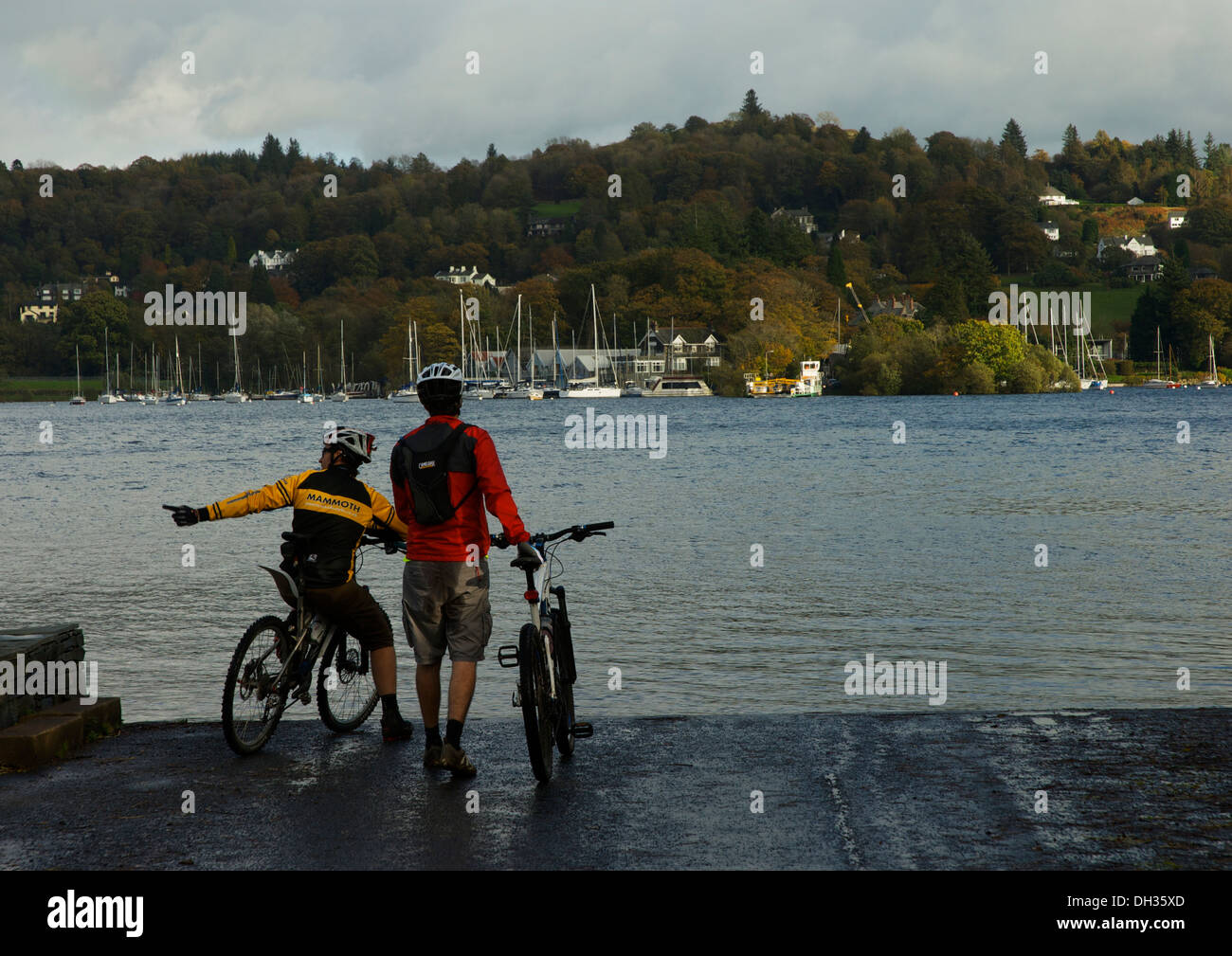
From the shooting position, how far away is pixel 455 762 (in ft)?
21.6

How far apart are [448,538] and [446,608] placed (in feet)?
1.27

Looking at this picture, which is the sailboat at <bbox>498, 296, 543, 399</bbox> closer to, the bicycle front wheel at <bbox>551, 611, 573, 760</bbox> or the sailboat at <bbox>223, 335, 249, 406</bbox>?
the sailboat at <bbox>223, 335, 249, 406</bbox>

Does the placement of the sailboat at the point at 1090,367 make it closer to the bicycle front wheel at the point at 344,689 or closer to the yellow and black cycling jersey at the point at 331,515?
the bicycle front wheel at the point at 344,689

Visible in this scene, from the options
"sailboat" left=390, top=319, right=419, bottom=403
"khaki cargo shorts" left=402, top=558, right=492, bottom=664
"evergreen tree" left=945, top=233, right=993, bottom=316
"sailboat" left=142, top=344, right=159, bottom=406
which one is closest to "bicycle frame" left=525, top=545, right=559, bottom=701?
"khaki cargo shorts" left=402, top=558, right=492, bottom=664

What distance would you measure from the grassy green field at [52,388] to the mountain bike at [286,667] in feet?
607

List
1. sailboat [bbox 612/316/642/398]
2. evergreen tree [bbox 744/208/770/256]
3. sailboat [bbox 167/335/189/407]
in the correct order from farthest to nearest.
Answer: evergreen tree [bbox 744/208/770/256], sailboat [bbox 167/335/189/407], sailboat [bbox 612/316/642/398]

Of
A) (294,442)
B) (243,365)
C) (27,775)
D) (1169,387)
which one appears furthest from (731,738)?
(243,365)

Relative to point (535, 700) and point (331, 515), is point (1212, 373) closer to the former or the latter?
point (331, 515)

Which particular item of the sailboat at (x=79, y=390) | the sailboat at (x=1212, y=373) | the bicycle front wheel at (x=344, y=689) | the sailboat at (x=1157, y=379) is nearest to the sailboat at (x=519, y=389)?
the sailboat at (x=79, y=390)

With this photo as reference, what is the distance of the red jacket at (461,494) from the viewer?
21.5ft

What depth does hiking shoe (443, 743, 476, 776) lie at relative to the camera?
657 cm

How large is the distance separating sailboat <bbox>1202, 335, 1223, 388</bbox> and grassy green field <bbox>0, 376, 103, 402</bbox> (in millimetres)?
144552

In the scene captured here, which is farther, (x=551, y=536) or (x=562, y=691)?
(x=551, y=536)

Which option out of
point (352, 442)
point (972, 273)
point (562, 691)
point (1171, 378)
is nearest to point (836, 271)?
point (972, 273)
